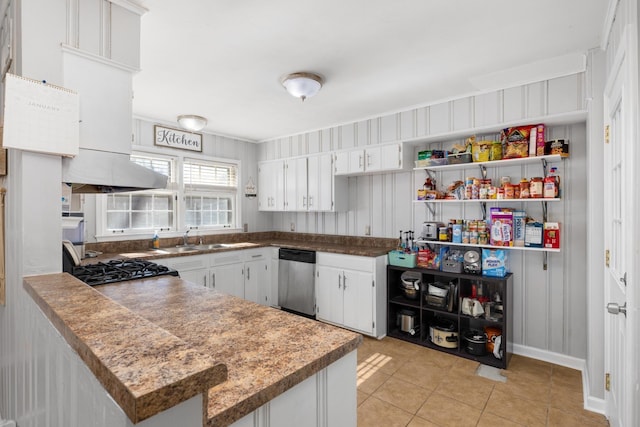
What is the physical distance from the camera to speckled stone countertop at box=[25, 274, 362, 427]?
0.56 metres

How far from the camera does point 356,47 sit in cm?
225

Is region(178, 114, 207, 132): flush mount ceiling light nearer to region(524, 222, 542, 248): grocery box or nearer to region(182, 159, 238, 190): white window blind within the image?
region(182, 159, 238, 190): white window blind

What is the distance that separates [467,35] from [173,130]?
350cm

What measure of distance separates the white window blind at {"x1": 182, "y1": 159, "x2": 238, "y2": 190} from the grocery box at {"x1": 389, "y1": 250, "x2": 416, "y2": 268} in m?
2.63

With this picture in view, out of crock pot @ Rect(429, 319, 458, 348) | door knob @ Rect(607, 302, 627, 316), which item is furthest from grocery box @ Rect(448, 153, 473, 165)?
door knob @ Rect(607, 302, 627, 316)

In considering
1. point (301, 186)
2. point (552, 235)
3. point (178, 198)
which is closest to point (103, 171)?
point (178, 198)

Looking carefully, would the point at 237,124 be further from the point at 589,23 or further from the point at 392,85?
the point at 589,23

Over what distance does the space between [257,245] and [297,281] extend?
724mm

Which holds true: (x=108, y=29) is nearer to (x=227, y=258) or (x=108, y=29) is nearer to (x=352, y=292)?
(x=227, y=258)

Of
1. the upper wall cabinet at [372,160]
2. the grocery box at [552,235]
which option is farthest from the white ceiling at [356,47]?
the grocery box at [552,235]

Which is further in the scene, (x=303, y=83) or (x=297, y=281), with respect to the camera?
(x=297, y=281)

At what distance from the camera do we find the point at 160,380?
54 cm

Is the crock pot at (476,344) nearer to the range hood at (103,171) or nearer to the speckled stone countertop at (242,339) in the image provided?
the speckled stone countertop at (242,339)

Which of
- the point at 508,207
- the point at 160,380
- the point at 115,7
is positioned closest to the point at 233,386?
the point at 160,380
